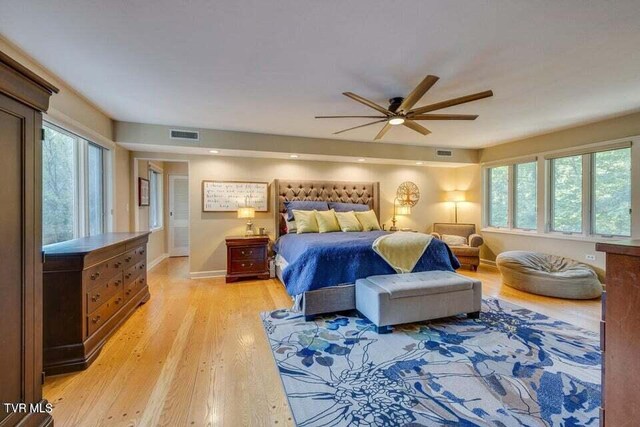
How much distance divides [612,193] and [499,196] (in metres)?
1.72

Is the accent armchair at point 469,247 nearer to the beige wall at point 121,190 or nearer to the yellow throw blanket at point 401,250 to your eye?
the yellow throw blanket at point 401,250

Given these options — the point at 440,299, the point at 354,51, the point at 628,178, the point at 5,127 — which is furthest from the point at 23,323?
the point at 628,178

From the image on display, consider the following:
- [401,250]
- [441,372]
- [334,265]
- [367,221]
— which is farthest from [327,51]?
[367,221]

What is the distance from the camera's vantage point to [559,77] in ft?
8.35

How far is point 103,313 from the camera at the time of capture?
2422 mm

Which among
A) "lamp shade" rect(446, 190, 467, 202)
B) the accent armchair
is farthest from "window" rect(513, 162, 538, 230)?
"lamp shade" rect(446, 190, 467, 202)

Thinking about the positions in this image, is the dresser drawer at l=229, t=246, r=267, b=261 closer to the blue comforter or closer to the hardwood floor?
the hardwood floor

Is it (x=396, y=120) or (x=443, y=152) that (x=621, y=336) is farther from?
(x=443, y=152)

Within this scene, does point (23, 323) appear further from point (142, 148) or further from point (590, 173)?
point (590, 173)

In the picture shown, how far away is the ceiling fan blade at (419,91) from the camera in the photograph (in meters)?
2.08

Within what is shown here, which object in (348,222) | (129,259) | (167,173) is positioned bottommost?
(129,259)

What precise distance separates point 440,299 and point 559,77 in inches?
93.8

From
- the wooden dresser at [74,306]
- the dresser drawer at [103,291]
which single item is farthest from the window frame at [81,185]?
the wooden dresser at [74,306]

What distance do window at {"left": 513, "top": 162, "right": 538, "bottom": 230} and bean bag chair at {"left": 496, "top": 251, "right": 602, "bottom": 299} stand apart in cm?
86
